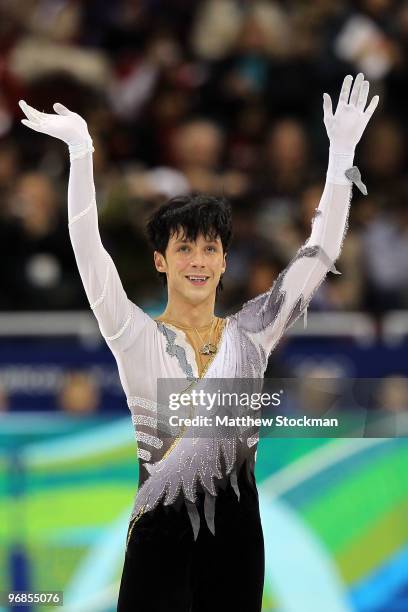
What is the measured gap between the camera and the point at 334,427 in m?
3.79

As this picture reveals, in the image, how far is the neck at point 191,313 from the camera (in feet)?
11.6

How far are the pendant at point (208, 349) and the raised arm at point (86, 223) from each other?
0.24 metres

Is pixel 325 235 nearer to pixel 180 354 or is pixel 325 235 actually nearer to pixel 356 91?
pixel 356 91

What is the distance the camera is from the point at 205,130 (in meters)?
6.91

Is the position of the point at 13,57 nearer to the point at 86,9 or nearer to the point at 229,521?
the point at 86,9

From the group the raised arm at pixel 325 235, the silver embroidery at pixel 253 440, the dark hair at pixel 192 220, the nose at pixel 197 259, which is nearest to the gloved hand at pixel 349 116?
the raised arm at pixel 325 235

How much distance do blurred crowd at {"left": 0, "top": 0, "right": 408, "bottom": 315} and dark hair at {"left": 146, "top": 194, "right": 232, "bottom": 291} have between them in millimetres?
1579

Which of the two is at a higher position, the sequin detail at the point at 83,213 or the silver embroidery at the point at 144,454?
the sequin detail at the point at 83,213

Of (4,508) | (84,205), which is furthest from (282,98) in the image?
(84,205)

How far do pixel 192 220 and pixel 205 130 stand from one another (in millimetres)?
3501

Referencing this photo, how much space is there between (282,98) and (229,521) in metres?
4.31

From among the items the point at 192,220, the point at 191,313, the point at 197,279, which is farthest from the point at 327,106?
the point at 191,313

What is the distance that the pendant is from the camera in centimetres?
355

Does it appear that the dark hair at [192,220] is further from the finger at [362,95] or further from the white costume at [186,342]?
the finger at [362,95]
